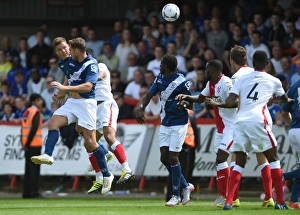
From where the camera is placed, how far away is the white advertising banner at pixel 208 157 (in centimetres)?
1977

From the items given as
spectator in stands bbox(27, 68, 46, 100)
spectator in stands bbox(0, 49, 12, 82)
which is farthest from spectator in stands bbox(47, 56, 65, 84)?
spectator in stands bbox(0, 49, 12, 82)

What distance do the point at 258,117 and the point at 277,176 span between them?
0.98 metres

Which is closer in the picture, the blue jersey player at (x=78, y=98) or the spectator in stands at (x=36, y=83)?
the blue jersey player at (x=78, y=98)

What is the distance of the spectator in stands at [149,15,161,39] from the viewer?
2444 centimetres

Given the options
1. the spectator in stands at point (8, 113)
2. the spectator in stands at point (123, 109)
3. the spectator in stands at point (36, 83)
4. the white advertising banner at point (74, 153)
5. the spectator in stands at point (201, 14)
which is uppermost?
the spectator in stands at point (201, 14)

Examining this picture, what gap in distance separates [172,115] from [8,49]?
12.3m

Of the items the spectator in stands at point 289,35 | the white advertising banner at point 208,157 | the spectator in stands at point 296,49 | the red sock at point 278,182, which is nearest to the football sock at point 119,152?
the red sock at point 278,182

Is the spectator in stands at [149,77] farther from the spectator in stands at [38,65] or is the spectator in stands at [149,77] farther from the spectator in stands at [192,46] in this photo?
the spectator in stands at [38,65]

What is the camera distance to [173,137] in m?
14.4

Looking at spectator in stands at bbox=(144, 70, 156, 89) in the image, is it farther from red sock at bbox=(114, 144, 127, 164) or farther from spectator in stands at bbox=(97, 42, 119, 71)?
red sock at bbox=(114, 144, 127, 164)

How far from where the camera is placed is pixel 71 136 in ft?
70.5

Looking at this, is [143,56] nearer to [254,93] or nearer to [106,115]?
[106,115]

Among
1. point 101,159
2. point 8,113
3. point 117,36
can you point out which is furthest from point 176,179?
point 117,36

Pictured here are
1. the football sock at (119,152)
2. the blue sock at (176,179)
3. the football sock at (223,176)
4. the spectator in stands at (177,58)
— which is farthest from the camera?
the spectator in stands at (177,58)
